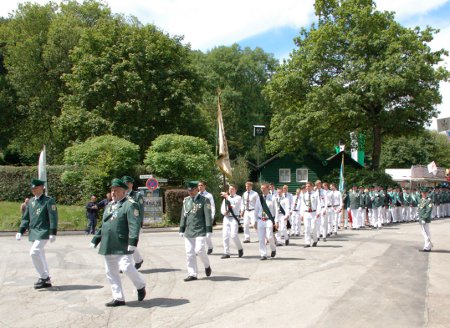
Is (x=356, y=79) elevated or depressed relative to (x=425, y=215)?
elevated

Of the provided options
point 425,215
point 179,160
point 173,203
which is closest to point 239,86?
point 179,160

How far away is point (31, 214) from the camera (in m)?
10.3

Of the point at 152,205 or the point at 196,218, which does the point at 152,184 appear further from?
the point at 196,218

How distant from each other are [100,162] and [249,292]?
786 inches

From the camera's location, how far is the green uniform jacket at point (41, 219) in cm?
994

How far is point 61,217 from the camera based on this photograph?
26.4m

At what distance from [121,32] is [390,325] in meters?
35.0

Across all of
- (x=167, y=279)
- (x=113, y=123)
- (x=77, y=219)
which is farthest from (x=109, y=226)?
(x=113, y=123)

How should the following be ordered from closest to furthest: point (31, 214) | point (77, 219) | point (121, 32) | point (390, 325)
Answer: point (390, 325) < point (31, 214) < point (77, 219) < point (121, 32)

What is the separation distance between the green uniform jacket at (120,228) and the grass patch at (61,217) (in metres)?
16.9

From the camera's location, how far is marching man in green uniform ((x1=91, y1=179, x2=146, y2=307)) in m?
8.12

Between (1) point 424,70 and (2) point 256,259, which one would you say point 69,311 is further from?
(1) point 424,70

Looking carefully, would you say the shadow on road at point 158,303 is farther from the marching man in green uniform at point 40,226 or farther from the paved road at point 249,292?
the marching man in green uniform at point 40,226

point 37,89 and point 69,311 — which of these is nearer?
point 69,311
